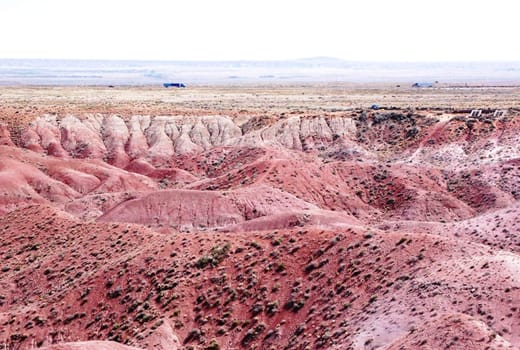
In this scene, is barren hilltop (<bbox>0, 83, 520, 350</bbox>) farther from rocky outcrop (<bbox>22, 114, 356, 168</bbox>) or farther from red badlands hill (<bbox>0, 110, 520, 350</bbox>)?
rocky outcrop (<bbox>22, 114, 356, 168</bbox>)

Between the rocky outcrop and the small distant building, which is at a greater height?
the small distant building

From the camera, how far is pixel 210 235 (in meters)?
40.8

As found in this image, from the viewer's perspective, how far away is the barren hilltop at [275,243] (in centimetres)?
2852

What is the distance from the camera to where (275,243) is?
37406 millimetres

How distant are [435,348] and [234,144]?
68.8 m

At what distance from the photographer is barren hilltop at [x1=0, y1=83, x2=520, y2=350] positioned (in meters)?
28.5

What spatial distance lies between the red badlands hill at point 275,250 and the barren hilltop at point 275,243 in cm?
12

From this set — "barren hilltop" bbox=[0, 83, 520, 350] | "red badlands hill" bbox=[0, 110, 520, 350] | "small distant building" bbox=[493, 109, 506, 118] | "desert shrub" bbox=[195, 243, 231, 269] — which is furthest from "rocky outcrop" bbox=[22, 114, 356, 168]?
"desert shrub" bbox=[195, 243, 231, 269]

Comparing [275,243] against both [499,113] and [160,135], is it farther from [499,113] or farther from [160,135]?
[499,113]

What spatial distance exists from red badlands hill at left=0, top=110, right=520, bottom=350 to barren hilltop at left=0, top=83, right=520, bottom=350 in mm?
121

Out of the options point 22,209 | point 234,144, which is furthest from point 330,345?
point 234,144

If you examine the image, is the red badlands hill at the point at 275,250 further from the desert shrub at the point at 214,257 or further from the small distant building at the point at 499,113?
the small distant building at the point at 499,113

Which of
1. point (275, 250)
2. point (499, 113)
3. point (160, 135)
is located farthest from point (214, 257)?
point (499, 113)

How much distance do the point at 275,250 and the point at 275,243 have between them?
2.41 ft
